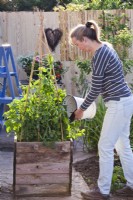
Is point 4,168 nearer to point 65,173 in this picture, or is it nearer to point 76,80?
point 65,173

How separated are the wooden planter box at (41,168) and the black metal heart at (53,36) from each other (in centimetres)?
406

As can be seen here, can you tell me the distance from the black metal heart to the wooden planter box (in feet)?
13.3

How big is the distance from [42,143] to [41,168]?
26 centimetres

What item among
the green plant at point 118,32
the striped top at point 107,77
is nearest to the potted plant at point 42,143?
the striped top at point 107,77

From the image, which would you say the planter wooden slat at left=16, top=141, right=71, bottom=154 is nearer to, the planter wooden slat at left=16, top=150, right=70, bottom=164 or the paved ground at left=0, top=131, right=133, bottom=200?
the planter wooden slat at left=16, top=150, right=70, bottom=164

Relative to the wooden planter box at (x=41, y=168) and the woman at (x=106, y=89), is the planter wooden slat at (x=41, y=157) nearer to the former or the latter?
the wooden planter box at (x=41, y=168)

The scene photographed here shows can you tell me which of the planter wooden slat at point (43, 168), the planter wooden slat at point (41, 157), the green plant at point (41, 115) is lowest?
the planter wooden slat at point (43, 168)

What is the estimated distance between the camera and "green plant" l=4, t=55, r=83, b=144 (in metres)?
4.62

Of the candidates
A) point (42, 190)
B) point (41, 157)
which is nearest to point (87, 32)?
point (41, 157)

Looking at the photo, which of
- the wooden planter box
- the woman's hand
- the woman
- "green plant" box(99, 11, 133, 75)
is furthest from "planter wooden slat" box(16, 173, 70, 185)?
"green plant" box(99, 11, 133, 75)

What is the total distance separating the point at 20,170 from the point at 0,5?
1357 cm

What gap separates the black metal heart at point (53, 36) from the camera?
8398mm

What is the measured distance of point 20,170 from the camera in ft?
15.1

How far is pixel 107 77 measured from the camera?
4410 mm
